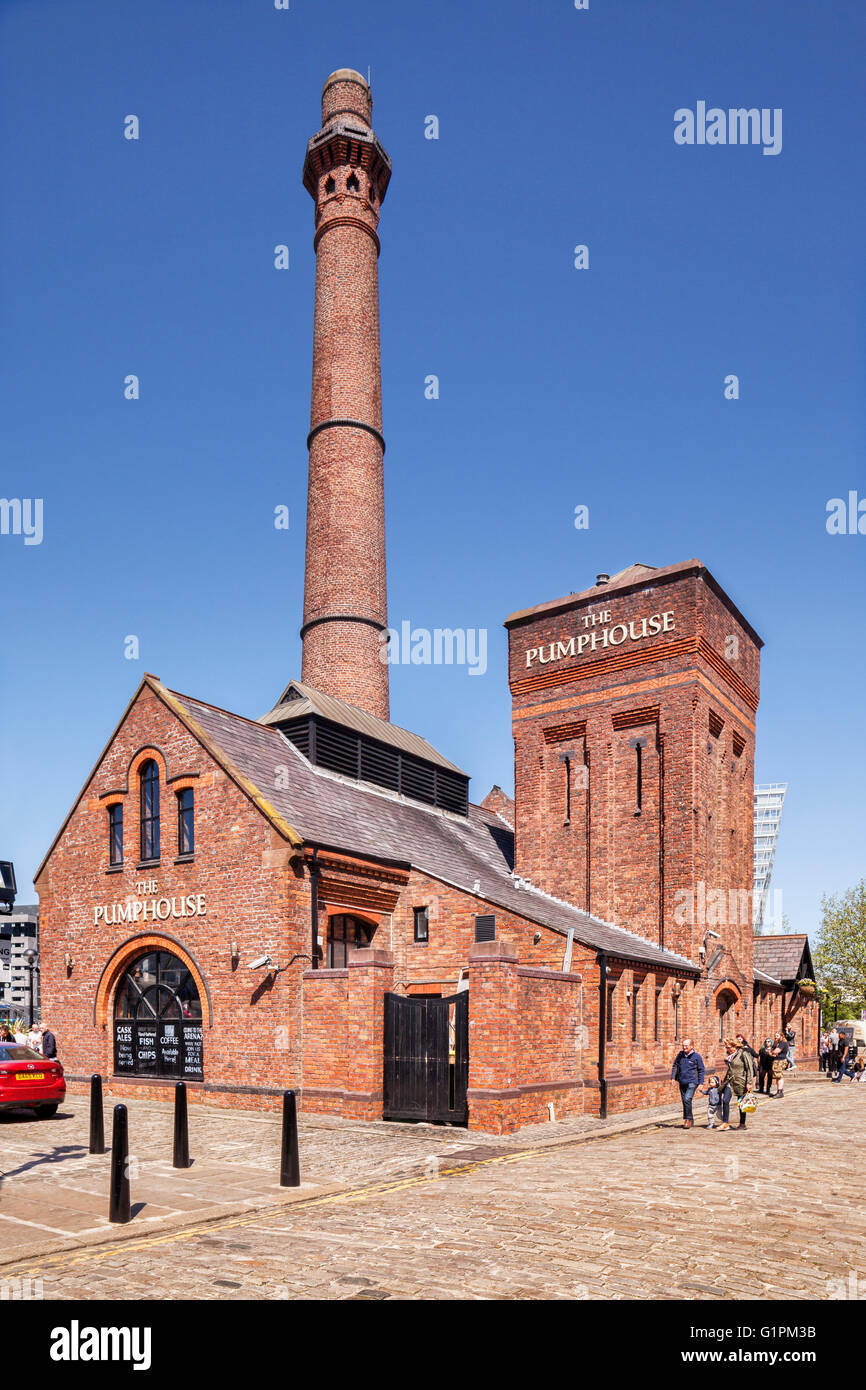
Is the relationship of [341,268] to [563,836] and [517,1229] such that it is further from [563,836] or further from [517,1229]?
[517,1229]

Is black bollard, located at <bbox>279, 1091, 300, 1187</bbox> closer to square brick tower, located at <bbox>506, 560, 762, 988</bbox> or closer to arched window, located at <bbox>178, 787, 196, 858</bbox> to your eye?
arched window, located at <bbox>178, 787, 196, 858</bbox>

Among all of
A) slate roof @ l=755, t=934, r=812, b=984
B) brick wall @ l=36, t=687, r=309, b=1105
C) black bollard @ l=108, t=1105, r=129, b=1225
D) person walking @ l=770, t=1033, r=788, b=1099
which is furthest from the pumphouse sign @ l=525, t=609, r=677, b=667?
black bollard @ l=108, t=1105, r=129, b=1225

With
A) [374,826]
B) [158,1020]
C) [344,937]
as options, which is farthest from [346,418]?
[158,1020]

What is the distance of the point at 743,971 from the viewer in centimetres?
3281

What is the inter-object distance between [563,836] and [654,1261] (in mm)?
23750

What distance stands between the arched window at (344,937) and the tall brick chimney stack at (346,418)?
1194cm

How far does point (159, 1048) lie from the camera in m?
23.2

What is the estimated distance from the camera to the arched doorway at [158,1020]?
884 inches

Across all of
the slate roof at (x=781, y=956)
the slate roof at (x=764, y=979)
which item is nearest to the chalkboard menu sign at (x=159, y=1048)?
the slate roof at (x=764, y=979)

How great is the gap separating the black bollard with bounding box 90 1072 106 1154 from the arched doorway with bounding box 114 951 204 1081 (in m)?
8.28

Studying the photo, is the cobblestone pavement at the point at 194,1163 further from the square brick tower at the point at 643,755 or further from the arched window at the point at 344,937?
the square brick tower at the point at 643,755

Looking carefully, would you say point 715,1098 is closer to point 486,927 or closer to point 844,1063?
point 486,927

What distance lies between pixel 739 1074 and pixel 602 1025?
3.01 metres

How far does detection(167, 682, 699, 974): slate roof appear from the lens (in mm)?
23219
